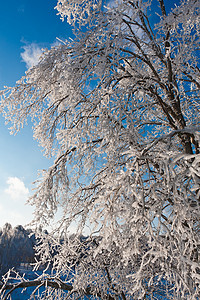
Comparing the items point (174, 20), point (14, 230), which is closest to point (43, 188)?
point (174, 20)

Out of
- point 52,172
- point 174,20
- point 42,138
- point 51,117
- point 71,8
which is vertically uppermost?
point 71,8

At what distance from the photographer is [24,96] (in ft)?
12.4

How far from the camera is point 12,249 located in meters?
51.5

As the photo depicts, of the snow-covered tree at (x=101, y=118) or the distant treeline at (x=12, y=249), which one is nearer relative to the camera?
the snow-covered tree at (x=101, y=118)

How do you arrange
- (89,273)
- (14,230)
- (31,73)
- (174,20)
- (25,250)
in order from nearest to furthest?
1. (174,20)
2. (89,273)
3. (31,73)
4. (25,250)
5. (14,230)

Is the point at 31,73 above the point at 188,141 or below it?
above

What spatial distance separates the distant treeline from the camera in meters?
46.8

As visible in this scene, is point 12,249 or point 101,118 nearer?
point 101,118

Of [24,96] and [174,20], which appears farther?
[24,96]

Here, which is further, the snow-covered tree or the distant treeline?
the distant treeline

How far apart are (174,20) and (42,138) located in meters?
3.00

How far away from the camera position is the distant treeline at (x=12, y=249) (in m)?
46.8

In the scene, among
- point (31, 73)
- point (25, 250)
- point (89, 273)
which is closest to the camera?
point (89, 273)

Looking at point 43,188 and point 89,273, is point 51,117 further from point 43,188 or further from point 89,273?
point 89,273
